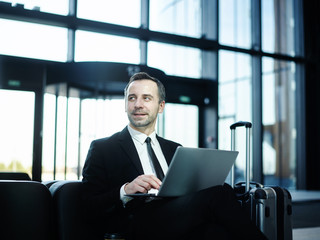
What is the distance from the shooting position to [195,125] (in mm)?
7098

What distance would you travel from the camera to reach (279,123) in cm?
841

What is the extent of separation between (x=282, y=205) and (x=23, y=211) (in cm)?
125

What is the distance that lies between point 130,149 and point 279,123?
7.05 metres

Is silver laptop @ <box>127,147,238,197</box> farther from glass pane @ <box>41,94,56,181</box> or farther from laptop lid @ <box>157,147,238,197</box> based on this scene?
glass pane @ <box>41,94,56,181</box>

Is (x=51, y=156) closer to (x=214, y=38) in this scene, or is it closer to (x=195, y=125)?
(x=195, y=125)

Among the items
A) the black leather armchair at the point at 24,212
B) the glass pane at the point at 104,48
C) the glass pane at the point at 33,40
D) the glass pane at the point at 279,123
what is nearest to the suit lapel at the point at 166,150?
the black leather armchair at the point at 24,212

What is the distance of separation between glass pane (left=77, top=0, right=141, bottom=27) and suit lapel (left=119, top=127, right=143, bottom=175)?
178 inches

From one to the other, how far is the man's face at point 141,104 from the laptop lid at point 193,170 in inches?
18.8

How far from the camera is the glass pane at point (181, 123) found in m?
6.39

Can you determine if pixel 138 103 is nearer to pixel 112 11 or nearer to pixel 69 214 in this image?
pixel 69 214

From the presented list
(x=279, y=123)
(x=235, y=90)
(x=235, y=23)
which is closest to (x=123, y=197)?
(x=235, y=90)

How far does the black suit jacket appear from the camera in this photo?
5.60ft

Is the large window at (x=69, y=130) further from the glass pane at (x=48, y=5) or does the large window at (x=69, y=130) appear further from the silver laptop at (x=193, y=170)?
the silver laptop at (x=193, y=170)

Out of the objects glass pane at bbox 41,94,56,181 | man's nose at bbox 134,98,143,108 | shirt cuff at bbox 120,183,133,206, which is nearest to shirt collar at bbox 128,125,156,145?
man's nose at bbox 134,98,143,108
